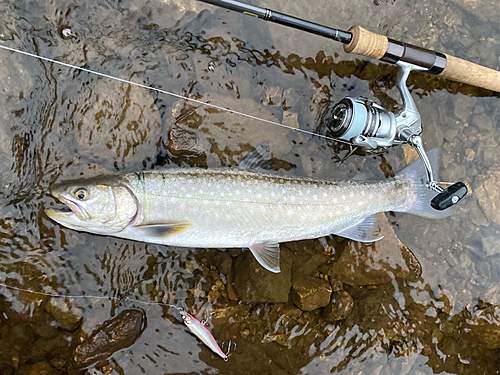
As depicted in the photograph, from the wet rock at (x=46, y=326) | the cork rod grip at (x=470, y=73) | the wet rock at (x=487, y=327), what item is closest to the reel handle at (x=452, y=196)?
the cork rod grip at (x=470, y=73)

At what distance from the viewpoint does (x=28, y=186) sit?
8.65 ft

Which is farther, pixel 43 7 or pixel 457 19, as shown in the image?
pixel 457 19

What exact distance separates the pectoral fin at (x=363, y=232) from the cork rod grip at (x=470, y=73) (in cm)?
163

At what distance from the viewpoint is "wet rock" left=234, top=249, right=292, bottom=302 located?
2.98 metres

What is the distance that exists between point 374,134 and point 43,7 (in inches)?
125

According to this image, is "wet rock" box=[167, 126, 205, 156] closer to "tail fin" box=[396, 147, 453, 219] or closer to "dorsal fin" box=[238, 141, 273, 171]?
"dorsal fin" box=[238, 141, 273, 171]

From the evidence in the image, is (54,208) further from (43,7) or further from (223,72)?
(223,72)

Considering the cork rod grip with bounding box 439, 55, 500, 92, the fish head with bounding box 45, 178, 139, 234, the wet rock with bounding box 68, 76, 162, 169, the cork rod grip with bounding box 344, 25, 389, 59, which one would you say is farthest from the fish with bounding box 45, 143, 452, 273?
the cork rod grip with bounding box 344, 25, 389, 59

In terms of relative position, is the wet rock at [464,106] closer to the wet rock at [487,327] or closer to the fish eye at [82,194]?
the wet rock at [487,327]

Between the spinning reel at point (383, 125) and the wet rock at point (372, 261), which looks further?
the wet rock at point (372, 261)

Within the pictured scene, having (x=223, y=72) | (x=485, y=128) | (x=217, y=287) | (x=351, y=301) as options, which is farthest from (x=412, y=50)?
(x=217, y=287)

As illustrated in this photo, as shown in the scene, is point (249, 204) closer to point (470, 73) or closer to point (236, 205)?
point (236, 205)

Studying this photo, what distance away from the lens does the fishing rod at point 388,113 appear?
8.50 ft

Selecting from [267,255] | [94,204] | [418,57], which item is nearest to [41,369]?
[94,204]
